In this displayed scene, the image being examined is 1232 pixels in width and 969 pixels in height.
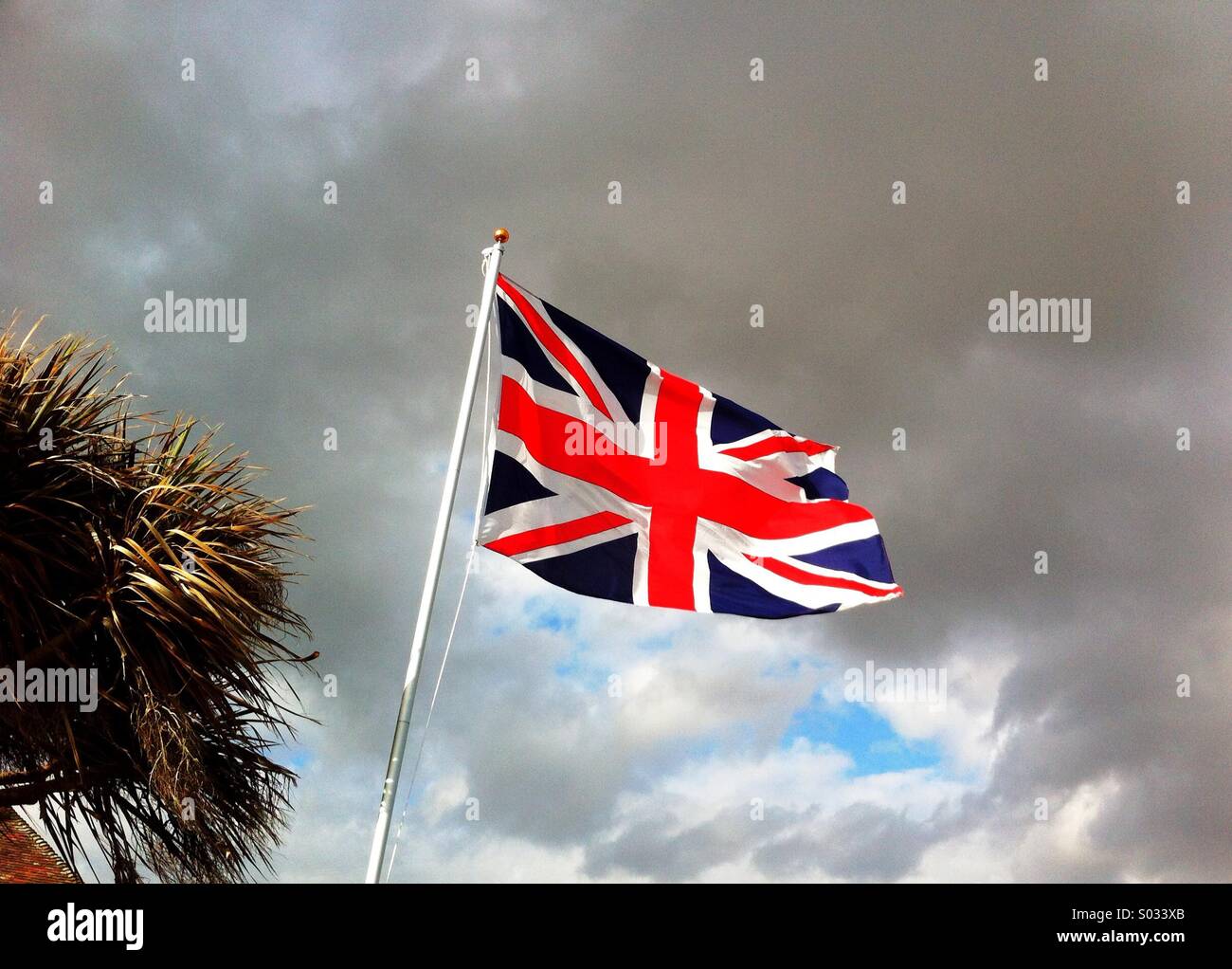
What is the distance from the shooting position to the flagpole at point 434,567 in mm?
5316

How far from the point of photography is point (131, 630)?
7547 mm

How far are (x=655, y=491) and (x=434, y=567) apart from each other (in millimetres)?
2683

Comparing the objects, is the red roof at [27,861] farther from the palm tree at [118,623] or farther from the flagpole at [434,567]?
the flagpole at [434,567]

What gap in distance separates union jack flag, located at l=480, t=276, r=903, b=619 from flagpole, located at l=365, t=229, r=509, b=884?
0.51 meters

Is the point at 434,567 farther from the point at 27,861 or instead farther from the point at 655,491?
the point at 27,861

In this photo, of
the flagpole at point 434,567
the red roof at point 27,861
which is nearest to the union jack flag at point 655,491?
the flagpole at point 434,567

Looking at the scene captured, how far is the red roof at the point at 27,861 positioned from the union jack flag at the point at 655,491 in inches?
243

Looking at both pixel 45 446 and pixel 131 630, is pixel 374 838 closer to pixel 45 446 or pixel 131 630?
pixel 131 630

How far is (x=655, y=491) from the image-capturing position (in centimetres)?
816

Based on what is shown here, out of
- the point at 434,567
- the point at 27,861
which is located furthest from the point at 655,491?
Answer: the point at 27,861

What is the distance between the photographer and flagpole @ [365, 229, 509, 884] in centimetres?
532

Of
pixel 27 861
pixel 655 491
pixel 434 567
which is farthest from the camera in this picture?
pixel 27 861
